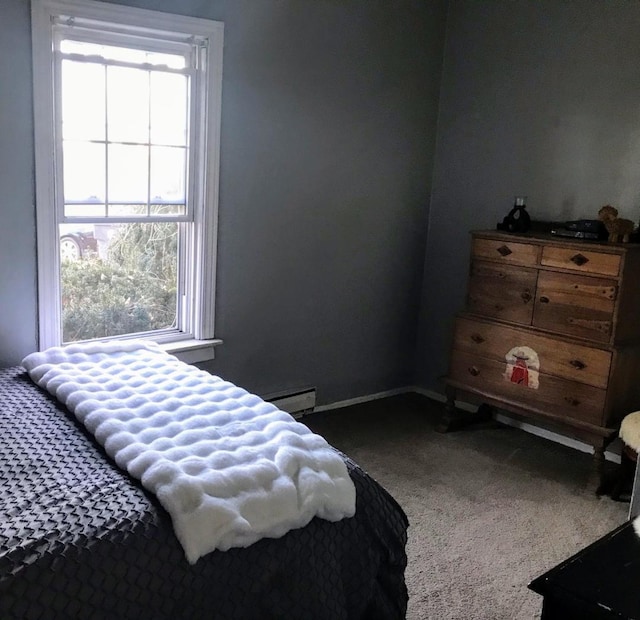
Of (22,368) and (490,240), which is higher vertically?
(490,240)

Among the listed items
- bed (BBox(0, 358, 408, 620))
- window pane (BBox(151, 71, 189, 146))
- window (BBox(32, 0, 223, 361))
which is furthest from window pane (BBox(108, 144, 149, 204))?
bed (BBox(0, 358, 408, 620))

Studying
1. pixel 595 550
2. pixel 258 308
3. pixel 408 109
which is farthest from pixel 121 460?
pixel 408 109

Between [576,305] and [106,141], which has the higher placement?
[106,141]

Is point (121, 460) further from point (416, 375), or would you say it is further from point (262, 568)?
point (416, 375)

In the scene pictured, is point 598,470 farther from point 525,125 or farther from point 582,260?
point 525,125

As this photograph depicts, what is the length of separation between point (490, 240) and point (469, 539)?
5.05ft

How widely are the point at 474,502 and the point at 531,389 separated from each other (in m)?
0.70

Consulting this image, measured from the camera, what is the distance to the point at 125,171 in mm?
3045

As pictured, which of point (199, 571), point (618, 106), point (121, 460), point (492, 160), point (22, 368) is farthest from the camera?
point (492, 160)

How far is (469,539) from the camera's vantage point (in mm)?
2777

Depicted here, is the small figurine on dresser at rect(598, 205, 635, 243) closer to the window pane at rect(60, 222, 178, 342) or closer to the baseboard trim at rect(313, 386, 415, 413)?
the baseboard trim at rect(313, 386, 415, 413)

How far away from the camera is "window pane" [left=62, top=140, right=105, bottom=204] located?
9.49 ft

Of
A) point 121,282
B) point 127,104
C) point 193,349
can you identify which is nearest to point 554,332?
point 193,349

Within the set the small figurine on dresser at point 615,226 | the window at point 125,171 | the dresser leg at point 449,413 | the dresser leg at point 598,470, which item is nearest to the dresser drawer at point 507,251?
the small figurine on dresser at point 615,226
